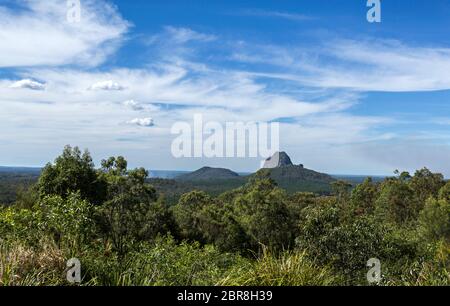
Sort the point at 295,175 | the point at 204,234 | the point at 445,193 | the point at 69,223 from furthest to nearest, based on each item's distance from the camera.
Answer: the point at 295,175
the point at 445,193
the point at 204,234
the point at 69,223

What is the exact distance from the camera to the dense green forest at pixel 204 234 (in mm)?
5281

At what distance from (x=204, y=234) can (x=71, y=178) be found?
1689 cm

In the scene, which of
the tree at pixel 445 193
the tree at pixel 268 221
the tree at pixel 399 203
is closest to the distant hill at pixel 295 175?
the tree at pixel 399 203

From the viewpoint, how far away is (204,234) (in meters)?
36.9

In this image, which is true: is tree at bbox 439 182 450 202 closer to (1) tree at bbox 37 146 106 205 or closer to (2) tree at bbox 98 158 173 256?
(2) tree at bbox 98 158 173 256

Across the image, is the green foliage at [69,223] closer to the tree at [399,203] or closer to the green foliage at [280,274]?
the green foliage at [280,274]

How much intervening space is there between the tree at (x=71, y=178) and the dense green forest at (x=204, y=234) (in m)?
0.05

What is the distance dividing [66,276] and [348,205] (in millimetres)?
54782

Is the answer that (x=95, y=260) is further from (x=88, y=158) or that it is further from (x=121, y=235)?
(x=121, y=235)

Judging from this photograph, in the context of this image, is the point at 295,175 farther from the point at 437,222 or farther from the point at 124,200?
the point at 124,200

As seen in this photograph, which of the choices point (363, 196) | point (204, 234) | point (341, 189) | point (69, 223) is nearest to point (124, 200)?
point (204, 234)

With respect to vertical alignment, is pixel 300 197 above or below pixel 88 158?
below

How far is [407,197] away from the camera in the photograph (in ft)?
158
